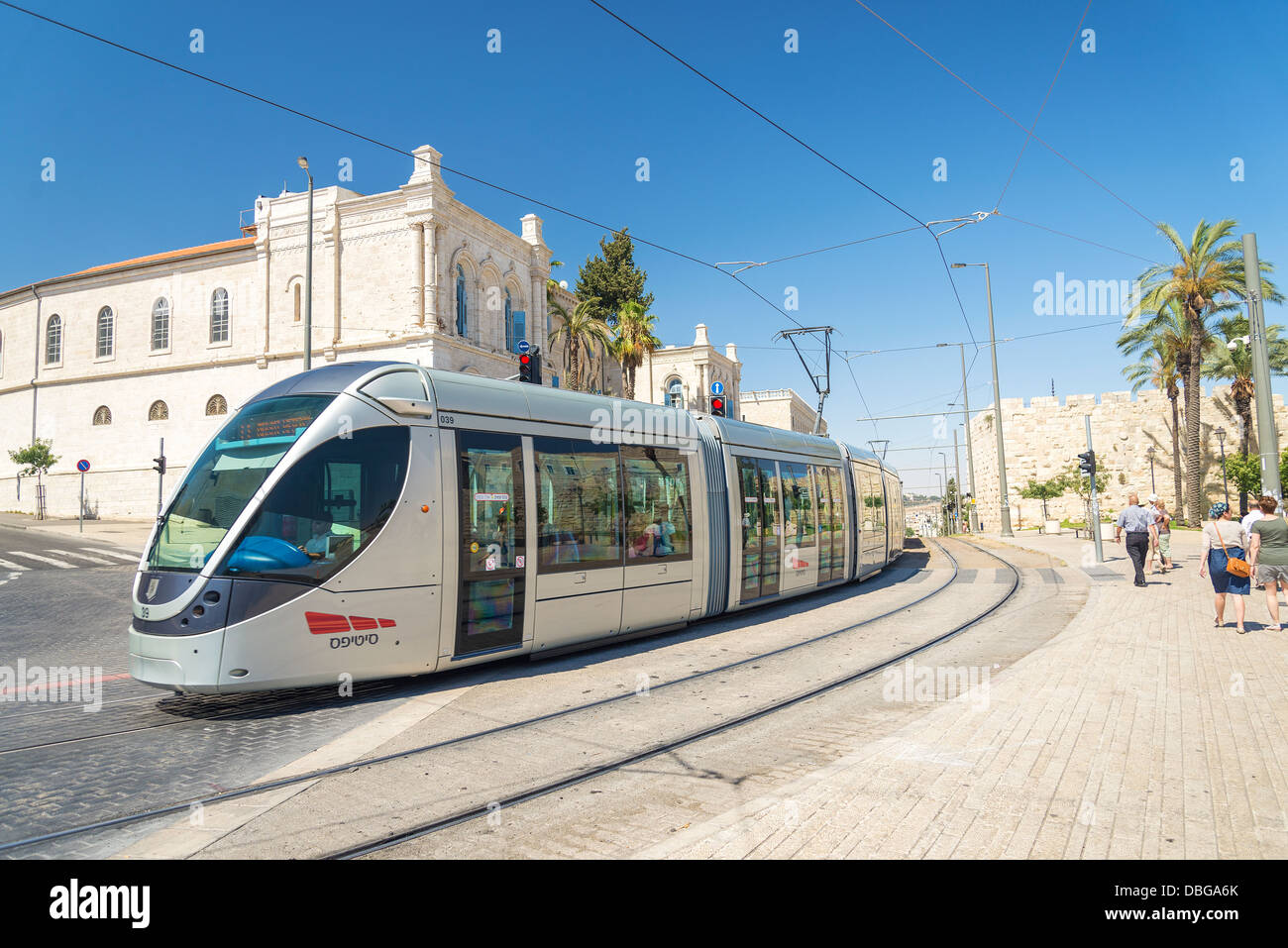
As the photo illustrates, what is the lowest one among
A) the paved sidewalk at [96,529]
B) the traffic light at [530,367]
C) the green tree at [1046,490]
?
the paved sidewalk at [96,529]

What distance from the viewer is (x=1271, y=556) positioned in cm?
938

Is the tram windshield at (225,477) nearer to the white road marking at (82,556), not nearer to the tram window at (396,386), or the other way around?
the tram window at (396,386)

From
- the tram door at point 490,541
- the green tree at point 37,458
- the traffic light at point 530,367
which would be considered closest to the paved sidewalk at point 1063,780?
the tram door at point 490,541

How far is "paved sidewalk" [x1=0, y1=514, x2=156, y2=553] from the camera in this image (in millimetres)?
25577

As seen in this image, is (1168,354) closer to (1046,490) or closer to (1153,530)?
(1046,490)

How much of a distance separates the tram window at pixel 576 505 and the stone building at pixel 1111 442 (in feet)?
147

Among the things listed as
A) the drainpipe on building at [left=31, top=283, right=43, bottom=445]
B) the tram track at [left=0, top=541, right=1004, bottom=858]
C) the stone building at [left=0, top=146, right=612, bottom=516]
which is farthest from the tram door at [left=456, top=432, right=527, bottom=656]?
the drainpipe on building at [left=31, top=283, right=43, bottom=445]

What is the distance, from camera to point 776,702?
21.7 feet

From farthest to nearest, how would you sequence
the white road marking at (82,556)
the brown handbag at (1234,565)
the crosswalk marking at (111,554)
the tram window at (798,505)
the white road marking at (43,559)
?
the crosswalk marking at (111,554), the white road marking at (82,556), the white road marking at (43,559), the tram window at (798,505), the brown handbag at (1234,565)

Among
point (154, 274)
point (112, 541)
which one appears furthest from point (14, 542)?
point (154, 274)

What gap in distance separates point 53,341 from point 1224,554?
52.9m

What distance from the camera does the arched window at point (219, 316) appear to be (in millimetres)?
36875

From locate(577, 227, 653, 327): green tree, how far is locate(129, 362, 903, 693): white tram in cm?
3402
